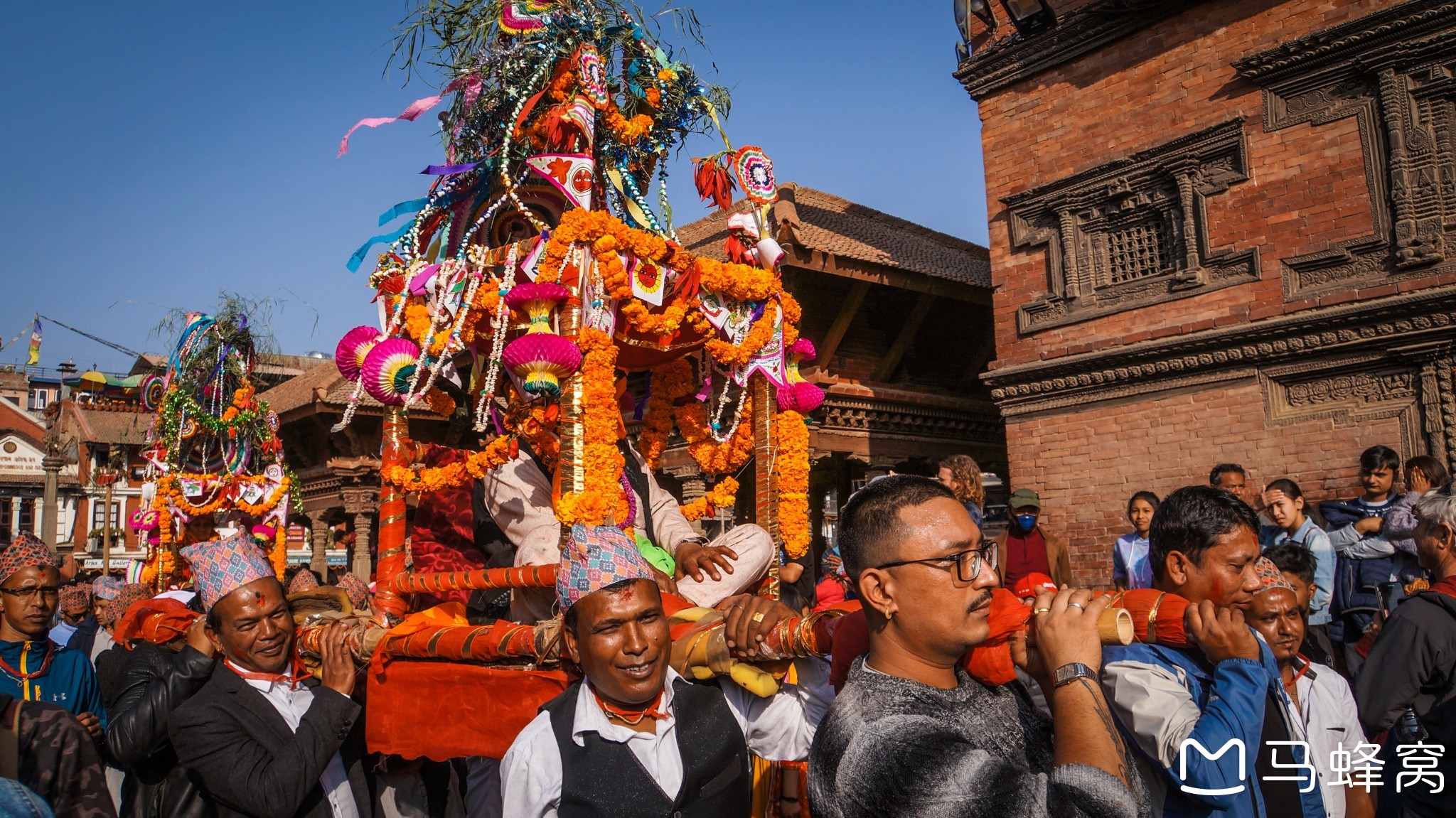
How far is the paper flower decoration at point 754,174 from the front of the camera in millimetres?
5629

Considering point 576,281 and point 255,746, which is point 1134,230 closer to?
point 576,281

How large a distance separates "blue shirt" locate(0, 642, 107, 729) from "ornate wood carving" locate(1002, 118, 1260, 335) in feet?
30.3

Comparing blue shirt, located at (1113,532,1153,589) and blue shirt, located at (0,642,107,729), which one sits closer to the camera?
blue shirt, located at (0,642,107,729)

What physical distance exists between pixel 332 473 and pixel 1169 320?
52.1ft

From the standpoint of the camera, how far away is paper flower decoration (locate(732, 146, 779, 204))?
5629 mm

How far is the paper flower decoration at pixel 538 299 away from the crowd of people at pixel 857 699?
1419 mm

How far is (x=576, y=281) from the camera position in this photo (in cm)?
490

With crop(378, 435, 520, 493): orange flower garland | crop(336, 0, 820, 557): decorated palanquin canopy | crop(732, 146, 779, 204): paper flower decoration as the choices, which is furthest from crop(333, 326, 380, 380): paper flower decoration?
crop(732, 146, 779, 204): paper flower decoration

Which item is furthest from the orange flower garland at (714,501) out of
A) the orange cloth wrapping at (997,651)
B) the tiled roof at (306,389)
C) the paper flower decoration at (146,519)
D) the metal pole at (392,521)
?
the tiled roof at (306,389)

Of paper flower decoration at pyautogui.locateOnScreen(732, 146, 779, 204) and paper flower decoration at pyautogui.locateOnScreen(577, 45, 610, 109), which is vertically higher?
paper flower decoration at pyautogui.locateOnScreen(577, 45, 610, 109)

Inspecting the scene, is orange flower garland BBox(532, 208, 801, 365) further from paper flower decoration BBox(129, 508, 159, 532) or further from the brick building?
paper flower decoration BBox(129, 508, 159, 532)

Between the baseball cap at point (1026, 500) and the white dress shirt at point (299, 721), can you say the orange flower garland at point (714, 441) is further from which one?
the white dress shirt at point (299, 721)

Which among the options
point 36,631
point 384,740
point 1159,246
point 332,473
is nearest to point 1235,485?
point 1159,246

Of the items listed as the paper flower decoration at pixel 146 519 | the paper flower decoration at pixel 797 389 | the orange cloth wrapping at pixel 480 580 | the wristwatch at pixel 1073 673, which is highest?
the paper flower decoration at pixel 797 389
